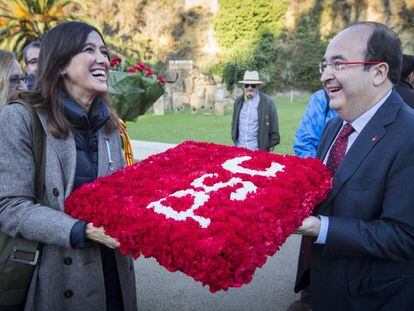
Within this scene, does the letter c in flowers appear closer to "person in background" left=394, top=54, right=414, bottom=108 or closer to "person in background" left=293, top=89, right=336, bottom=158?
"person in background" left=293, top=89, right=336, bottom=158

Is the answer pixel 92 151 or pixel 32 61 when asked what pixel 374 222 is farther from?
pixel 32 61

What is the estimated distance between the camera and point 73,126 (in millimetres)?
1878

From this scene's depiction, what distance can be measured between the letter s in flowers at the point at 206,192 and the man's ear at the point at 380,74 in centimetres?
61

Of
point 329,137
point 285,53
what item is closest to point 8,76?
point 329,137

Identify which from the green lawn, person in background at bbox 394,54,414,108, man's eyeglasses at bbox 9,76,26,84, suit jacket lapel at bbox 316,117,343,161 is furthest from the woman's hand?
the green lawn

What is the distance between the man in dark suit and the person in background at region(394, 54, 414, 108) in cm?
197

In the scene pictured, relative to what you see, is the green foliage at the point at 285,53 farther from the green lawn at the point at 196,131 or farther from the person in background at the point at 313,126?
the person in background at the point at 313,126

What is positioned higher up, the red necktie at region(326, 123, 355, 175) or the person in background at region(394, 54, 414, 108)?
the person in background at region(394, 54, 414, 108)

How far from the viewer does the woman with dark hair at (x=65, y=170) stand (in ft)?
5.37

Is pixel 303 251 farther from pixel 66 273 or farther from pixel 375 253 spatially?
pixel 66 273

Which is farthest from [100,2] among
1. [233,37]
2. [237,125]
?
[237,125]

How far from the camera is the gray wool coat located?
1633mm

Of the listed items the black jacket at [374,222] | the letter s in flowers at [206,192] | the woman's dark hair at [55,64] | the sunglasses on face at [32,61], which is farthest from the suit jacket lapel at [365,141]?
the sunglasses on face at [32,61]

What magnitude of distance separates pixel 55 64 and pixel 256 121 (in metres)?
4.73
